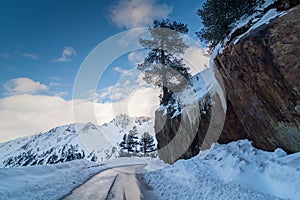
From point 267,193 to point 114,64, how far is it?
69.6ft

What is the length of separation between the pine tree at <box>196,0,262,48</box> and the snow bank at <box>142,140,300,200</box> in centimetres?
714

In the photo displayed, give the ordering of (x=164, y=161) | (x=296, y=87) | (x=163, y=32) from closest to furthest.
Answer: (x=296, y=87), (x=163, y=32), (x=164, y=161)

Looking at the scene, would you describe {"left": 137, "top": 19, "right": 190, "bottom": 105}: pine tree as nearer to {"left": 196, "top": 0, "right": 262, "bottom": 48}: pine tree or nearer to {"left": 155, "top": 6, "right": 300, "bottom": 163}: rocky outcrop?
{"left": 196, "top": 0, "right": 262, "bottom": 48}: pine tree

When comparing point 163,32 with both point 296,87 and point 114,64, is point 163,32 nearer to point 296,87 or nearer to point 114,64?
point 114,64

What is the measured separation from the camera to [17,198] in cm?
714

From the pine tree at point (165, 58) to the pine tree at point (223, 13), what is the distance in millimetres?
5717

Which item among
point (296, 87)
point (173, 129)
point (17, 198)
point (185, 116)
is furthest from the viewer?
point (173, 129)

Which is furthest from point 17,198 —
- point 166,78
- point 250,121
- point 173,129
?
point 166,78

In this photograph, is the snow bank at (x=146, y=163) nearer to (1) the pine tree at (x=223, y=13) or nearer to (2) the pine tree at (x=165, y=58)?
(2) the pine tree at (x=165, y=58)

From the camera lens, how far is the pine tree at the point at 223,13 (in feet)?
39.3

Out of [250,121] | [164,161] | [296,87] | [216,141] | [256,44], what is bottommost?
[164,161]

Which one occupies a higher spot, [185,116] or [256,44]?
[256,44]

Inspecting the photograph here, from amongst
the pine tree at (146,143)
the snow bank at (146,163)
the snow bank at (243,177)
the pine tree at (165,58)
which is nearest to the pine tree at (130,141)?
the pine tree at (146,143)

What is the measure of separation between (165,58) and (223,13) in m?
8.44
